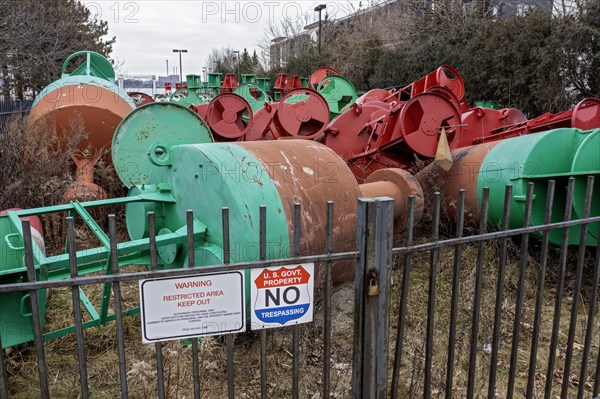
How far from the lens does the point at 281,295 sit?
1.77 metres

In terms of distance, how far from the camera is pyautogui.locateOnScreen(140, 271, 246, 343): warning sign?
64.3 inches

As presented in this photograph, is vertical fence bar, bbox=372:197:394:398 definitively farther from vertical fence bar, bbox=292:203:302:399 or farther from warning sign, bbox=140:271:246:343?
warning sign, bbox=140:271:246:343

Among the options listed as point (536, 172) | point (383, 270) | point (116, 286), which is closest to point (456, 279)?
point (383, 270)

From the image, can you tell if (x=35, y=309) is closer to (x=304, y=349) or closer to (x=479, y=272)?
(x=479, y=272)

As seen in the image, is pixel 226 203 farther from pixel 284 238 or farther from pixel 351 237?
pixel 351 237

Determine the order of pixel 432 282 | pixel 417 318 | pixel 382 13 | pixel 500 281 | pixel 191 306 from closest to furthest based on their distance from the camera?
pixel 191 306, pixel 432 282, pixel 500 281, pixel 417 318, pixel 382 13

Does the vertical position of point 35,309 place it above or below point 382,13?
below

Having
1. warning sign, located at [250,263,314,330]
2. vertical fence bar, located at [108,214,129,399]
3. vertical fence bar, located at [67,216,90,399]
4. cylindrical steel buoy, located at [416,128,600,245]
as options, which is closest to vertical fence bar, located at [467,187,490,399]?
warning sign, located at [250,263,314,330]

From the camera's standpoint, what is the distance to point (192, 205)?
314 cm

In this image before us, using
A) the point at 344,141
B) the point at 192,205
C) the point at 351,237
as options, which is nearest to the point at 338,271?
the point at 351,237

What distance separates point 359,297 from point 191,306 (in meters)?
0.62

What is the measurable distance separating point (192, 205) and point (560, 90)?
10.1 metres

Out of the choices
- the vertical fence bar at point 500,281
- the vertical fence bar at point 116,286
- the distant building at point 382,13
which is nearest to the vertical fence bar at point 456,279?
the vertical fence bar at point 500,281

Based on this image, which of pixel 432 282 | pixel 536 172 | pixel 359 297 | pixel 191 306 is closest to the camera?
pixel 191 306
